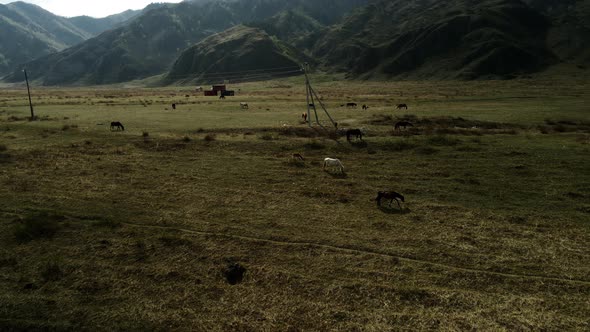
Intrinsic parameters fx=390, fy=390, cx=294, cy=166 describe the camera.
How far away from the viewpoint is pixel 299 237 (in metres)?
17.2

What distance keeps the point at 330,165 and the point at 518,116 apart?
3068 cm

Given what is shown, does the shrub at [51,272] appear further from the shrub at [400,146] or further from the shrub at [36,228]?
the shrub at [400,146]

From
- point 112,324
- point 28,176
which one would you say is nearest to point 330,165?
point 112,324

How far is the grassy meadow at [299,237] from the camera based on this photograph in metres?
12.7

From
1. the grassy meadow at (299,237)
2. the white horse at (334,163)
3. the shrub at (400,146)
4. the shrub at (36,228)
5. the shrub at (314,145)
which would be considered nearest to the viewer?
the grassy meadow at (299,237)

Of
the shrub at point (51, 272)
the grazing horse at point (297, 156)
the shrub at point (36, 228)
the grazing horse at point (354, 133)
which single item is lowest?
the shrub at point (51, 272)

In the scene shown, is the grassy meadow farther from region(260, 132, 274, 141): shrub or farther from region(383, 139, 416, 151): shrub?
region(260, 132, 274, 141): shrub

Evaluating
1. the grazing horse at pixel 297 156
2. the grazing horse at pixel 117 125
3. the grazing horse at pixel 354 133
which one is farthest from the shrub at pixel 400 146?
the grazing horse at pixel 117 125

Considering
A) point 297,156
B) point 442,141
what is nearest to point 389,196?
point 297,156

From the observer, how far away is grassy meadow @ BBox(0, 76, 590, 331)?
1273 cm

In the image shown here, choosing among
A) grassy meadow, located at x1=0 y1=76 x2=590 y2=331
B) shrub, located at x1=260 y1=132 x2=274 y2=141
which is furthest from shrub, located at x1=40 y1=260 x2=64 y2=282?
shrub, located at x1=260 y1=132 x2=274 y2=141

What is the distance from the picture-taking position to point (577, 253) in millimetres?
15336

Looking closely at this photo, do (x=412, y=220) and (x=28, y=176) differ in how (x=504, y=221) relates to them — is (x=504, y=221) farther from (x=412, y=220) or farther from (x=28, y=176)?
(x=28, y=176)

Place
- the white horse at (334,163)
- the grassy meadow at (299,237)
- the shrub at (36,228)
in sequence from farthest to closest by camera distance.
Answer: the white horse at (334,163)
the shrub at (36,228)
the grassy meadow at (299,237)
